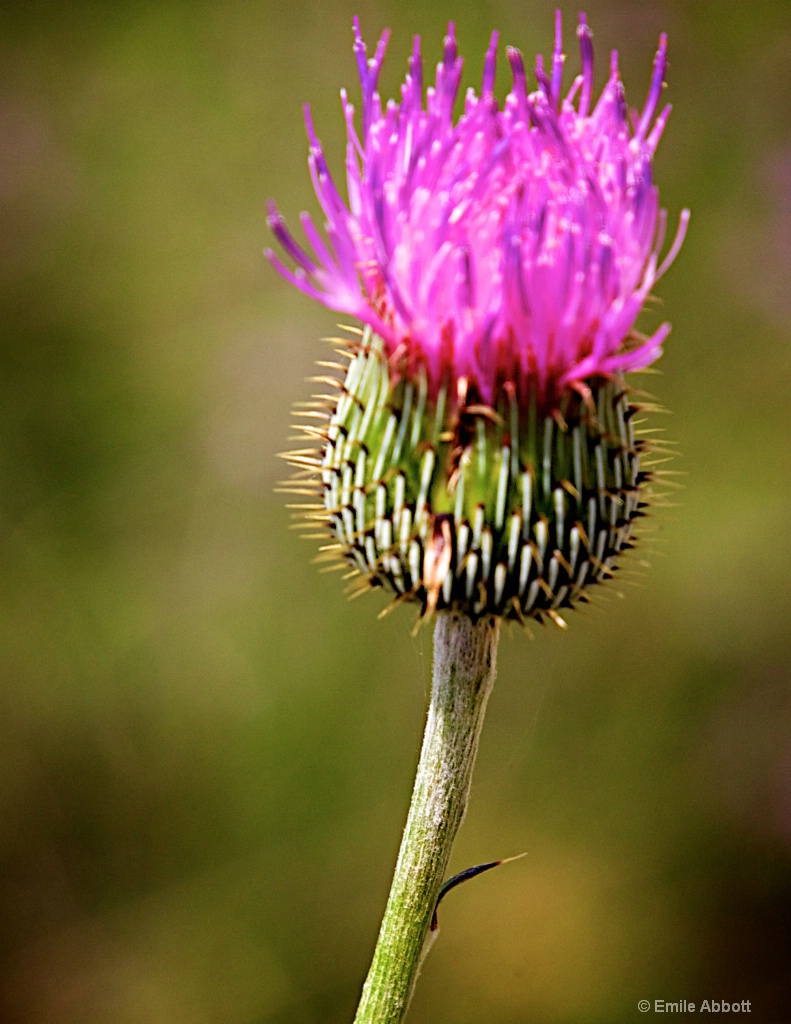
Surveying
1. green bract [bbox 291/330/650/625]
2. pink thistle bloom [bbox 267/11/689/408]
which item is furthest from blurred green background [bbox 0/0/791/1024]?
pink thistle bloom [bbox 267/11/689/408]

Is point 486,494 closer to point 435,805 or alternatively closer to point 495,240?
point 495,240

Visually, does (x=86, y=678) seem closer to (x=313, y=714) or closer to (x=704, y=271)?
(x=313, y=714)

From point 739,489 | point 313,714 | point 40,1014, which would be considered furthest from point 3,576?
point 739,489

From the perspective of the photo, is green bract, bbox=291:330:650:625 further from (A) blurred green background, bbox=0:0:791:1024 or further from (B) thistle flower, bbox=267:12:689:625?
(A) blurred green background, bbox=0:0:791:1024

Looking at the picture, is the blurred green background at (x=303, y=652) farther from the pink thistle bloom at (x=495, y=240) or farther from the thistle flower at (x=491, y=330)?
the pink thistle bloom at (x=495, y=240)

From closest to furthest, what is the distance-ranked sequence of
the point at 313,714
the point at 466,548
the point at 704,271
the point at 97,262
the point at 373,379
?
Result: the point at 466,548, the point at 373,379, the point at 313,714, the point at 704,271, the point at 97,262
